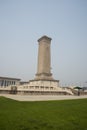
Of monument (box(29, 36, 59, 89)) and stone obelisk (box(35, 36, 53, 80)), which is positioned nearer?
monument (box(29, 36, 59, 89))

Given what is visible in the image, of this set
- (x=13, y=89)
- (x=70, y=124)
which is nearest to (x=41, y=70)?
(x=13, y=89)

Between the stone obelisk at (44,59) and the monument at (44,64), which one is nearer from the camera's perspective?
the monument at (44,64)

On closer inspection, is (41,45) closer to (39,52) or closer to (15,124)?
(39,52)

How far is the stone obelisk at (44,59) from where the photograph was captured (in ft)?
228

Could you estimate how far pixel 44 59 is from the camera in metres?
70.7

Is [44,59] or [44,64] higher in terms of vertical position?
[44,59]

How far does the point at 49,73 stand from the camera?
71000mm

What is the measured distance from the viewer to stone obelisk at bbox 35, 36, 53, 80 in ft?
228

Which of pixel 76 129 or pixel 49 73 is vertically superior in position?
pixel 49 73

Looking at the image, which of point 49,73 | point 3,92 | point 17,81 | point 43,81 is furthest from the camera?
point 17,81

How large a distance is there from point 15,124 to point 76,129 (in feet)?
10.4

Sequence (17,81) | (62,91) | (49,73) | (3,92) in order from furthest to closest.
A: (17,81) → (49,73) → (62,91) → (3,92)

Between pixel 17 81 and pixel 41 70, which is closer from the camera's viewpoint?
pixel 41 70

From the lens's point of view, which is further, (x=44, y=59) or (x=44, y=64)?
(x=44, y=59)
